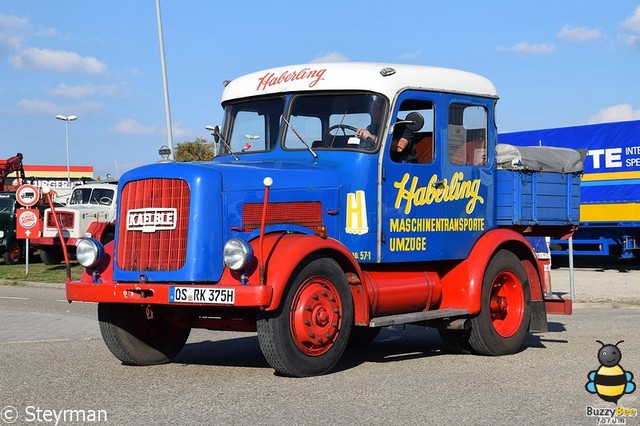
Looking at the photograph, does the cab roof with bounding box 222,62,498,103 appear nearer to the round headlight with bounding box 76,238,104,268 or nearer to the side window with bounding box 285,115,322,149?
the side window with bounding box 285,115,322,149

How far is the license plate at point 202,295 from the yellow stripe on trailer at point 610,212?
2016cm

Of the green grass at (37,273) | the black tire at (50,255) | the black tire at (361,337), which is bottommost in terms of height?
the green grass at (37,273)

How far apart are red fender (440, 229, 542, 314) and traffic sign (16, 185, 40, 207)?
14572mm

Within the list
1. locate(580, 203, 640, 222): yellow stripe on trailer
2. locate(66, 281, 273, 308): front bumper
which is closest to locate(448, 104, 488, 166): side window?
locate(66, 281, 273, 308): front bumper

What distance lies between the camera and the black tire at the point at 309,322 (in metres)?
8.45

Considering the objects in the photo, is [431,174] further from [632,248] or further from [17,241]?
[17,241]

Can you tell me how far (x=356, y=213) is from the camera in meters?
9.63

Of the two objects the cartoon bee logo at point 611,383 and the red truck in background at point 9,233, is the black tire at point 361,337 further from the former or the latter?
the red truck in background at point 9,233

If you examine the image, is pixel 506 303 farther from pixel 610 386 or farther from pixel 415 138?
pixel 610 386

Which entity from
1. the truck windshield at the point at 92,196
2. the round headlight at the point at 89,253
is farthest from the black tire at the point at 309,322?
the truck windshield at the point at 92,196

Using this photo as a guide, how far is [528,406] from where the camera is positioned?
7.43 meters

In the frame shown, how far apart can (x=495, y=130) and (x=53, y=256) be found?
818 inches

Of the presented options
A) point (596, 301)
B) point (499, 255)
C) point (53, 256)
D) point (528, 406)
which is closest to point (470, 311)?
point (499, 255)

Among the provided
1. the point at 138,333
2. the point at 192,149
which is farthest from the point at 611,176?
the point at 192,149
